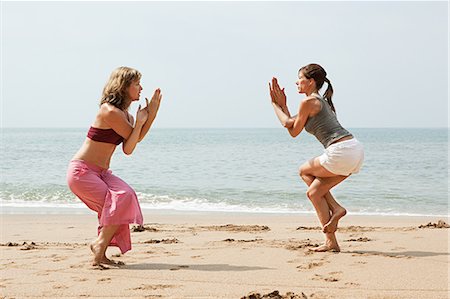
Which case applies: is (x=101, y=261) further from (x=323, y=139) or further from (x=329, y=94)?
(x=329, y=94)

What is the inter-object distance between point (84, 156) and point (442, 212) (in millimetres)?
8987

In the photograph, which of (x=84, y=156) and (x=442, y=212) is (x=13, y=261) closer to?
(x=84, y=156)

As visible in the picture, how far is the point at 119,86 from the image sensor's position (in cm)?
532

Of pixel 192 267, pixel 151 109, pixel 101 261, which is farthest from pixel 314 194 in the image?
pixel 101 261

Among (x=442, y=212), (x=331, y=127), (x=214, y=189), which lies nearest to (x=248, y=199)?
(x=214, y=189)

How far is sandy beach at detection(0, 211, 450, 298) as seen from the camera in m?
4.44

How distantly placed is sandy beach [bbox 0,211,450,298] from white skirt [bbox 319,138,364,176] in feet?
2.65

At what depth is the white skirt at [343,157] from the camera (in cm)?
566

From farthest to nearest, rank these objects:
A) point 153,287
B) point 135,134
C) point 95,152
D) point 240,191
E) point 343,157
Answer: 1. point 240,191
2. point 343,157
3. point 95,152
4. point 135,134
5. point 153,287

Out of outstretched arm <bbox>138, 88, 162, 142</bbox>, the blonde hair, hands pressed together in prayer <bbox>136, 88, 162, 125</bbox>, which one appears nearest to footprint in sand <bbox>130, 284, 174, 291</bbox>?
outstretched arm <bbox>138, 88, 162, 142</bbox>

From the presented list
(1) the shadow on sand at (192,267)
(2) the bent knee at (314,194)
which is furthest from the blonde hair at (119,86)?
(2) the bent knee at (314,194)

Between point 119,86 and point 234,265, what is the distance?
6.03 feet

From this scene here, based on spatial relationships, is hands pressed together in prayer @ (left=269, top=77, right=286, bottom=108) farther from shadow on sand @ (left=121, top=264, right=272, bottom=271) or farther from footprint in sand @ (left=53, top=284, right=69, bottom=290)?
footprint in sand @ (left=53, top=284, right=69, bottom=290)

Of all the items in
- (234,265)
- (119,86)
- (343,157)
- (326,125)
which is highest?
(119,86)
